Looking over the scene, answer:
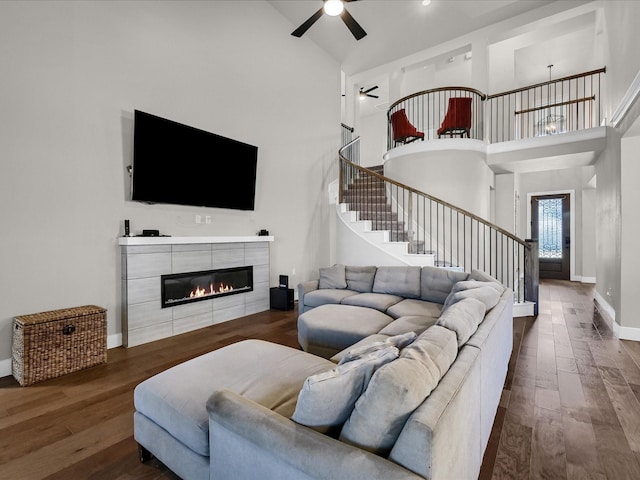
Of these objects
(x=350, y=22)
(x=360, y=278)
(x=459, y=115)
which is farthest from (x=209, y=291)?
(x=459, y=115)

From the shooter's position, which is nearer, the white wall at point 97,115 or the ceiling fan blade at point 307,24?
the white wall at point 97,115

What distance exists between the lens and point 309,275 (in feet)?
20.0

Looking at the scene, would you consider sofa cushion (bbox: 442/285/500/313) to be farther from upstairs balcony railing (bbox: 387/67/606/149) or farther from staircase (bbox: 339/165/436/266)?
upstairs balcony railing (bbox: 387/67/606/149)

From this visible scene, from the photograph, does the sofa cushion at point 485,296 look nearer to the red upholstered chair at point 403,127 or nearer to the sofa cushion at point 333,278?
the sofa cushion at point 333,278

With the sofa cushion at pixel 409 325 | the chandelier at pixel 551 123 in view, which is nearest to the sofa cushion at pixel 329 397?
the sofa cushion at pixel 409 325

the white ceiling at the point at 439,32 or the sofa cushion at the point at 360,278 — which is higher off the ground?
the white ceiling at the point at 439,32

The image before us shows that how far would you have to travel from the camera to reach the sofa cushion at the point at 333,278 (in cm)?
427

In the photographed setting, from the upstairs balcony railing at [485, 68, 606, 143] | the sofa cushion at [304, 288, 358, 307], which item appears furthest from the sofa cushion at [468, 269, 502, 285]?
the upstairs balcony railing at [485, 68, 606, 143]

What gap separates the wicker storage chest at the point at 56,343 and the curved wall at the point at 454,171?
17.8 feet

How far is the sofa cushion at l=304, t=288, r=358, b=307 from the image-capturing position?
3.86 m

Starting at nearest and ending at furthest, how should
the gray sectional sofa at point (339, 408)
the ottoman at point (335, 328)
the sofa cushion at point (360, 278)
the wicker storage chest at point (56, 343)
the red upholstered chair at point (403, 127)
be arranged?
the gray sectional sofa at point (339, 408) → the wicker storage chest at point (56, 343) → the ottoman at point (335, 328) → the sofa cushion at point (360, 278) → the red upholstered chair at point (403, 127)

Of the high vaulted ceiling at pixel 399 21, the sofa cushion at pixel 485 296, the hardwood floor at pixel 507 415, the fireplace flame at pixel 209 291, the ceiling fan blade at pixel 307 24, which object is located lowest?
the hardwood floor at pixel 507 415

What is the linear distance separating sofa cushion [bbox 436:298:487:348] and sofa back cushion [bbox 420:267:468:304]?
1.64 meters

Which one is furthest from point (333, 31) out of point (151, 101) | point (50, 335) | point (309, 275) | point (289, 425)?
point (289, 425)
